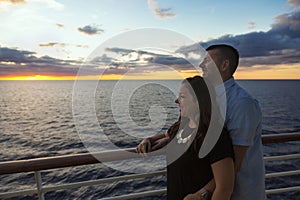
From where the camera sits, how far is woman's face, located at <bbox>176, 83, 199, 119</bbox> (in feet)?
3.86

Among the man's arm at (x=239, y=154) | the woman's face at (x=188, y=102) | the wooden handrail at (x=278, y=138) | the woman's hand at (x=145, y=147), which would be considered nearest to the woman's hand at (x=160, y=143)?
the woman's hand at (x=145, y=147)

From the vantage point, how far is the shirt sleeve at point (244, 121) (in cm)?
114

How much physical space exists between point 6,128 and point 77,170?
64.4ft

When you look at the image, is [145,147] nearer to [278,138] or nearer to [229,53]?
[229,53]

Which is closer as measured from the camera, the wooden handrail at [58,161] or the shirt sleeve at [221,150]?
the shirt sleeve at [221,150]

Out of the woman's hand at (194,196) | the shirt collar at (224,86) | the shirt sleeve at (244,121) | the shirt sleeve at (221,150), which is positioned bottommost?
the woman's hand at (194,196)

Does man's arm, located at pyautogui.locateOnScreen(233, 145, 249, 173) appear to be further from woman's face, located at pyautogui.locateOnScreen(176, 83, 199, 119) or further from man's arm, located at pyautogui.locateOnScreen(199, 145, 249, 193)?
woman's face, located at pyautogui.locateOnScreen(176, 83, 199, 119)

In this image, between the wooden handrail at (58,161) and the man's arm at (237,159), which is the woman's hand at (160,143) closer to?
the wooden handrail at (58,161)

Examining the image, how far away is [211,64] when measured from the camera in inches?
50.4

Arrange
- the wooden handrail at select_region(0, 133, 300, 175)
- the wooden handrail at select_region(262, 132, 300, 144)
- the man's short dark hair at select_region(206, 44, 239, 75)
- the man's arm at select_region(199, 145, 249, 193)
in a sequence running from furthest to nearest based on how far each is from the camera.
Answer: the wooden handrail at select_region(262, 132, 300, 144) < the wooden handrail at select_region(0, 133, 300, 175) < the man's short dark hair at select_region(206, 44, 239, 75) < the man's arm at select_region(199, 145, 249, 193)

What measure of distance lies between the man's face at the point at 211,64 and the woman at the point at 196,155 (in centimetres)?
12

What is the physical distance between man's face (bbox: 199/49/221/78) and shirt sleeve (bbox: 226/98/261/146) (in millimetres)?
211

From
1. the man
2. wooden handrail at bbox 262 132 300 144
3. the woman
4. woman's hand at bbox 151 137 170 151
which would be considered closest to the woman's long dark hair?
the woman

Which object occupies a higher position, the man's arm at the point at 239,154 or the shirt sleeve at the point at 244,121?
the shirt sleeve at the point at 244,121
